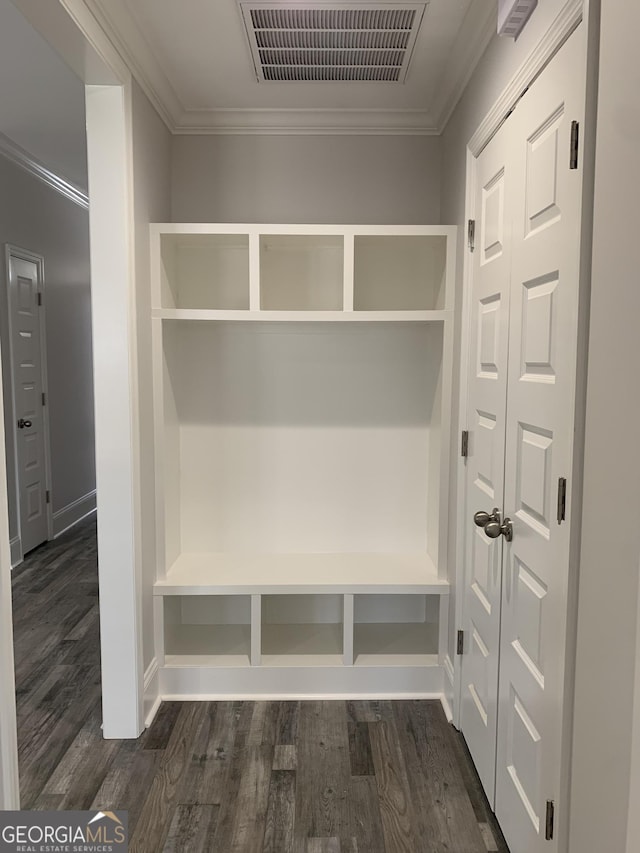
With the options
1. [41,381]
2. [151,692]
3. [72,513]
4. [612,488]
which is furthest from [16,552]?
[612,488]

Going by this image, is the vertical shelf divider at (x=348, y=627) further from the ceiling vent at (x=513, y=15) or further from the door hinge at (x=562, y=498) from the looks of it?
the ceiling vent at (x=513, y=15)

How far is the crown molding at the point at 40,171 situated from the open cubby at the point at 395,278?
2.72 m

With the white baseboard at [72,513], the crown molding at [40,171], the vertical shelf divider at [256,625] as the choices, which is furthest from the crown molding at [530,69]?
the white baseboard at [72,513]

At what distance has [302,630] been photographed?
2.98 m

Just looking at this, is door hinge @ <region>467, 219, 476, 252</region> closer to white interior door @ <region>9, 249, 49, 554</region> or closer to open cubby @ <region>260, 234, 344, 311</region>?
open cubby @ <region>260, 234, 344, 311</region>

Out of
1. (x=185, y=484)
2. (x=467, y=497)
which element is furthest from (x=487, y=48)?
(x=185, y=484)

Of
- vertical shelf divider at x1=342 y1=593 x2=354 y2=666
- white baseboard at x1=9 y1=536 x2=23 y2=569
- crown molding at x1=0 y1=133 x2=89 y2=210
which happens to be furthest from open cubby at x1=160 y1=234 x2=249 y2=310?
→ white baseboard at x1=9 y1=536 x2=23 y2=569

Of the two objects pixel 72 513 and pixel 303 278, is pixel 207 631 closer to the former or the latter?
pixel 303 278

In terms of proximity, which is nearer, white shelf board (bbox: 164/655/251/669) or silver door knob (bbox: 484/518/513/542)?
silver door knob (bbox: 484/518/513/542)

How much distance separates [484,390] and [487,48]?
3.72ft

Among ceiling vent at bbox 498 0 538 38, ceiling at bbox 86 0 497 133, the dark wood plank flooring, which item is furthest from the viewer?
ceiling at bbox 86 0 497 133

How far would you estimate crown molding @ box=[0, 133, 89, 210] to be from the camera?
4059 mm

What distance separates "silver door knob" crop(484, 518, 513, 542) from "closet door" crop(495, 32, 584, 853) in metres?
0.03

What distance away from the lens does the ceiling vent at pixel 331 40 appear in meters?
2.00
